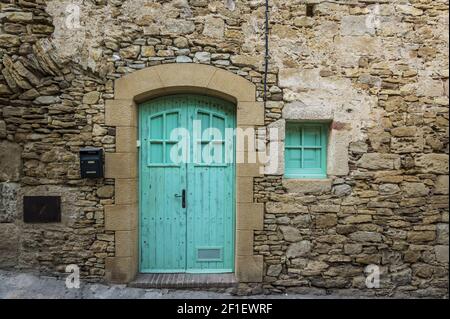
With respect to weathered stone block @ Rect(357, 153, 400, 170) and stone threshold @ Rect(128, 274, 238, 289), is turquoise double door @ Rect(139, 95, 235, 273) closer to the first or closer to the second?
stone threshold @ Rect(128, 274, 238, 289)

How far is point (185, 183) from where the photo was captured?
363cm

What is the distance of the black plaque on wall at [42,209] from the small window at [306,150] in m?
2.79

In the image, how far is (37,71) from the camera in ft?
11.2

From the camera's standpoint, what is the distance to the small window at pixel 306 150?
11.9 feet

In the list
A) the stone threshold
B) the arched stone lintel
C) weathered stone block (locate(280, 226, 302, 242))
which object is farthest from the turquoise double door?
weathered stone block (locate(280, 226, 302, 242))

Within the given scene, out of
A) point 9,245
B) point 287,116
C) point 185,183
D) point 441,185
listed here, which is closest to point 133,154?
point 185,183

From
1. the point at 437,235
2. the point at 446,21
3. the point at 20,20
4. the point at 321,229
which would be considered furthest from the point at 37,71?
the point at 437,235

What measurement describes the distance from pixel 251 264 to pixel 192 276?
75 centimetres

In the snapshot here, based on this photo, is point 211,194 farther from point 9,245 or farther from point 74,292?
point 9,245

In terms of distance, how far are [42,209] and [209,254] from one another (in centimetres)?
207

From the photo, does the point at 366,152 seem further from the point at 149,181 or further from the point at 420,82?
the point at 149,181

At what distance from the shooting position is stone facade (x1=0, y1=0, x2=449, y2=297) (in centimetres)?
342

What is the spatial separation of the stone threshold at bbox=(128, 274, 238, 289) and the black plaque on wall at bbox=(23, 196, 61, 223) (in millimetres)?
1217

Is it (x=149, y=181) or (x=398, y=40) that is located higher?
(x=398, y=40)
